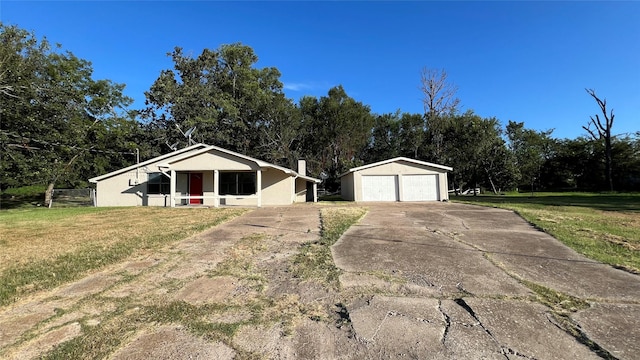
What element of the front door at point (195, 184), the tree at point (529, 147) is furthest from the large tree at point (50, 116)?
the tree at point (529, 147)

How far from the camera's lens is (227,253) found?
6.33 meters

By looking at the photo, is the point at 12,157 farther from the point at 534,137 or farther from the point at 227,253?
the point at 534,137

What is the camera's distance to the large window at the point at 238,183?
19.1 m

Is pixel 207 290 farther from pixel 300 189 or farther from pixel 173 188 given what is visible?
pixel 300 189

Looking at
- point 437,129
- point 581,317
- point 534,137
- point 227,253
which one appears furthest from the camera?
point 534,137

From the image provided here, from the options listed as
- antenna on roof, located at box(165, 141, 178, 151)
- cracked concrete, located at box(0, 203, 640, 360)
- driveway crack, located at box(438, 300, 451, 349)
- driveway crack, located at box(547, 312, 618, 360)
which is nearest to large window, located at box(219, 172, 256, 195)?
cracked concrete, located at box(0, 203, 640, 360)

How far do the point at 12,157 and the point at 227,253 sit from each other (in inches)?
822

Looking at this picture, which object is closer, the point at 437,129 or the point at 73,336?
the point at 73,336

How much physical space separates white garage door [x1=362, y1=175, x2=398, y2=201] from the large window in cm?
710

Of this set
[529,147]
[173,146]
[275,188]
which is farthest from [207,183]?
[529,147]

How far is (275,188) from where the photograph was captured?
1938 cm

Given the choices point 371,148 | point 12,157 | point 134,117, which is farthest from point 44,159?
point 371,148

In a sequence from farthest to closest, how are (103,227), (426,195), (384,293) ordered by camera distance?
(426,195) < (103,227) < (384,293)

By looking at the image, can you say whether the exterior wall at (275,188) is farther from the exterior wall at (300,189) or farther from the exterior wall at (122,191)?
the exterior wall at (122,191)
